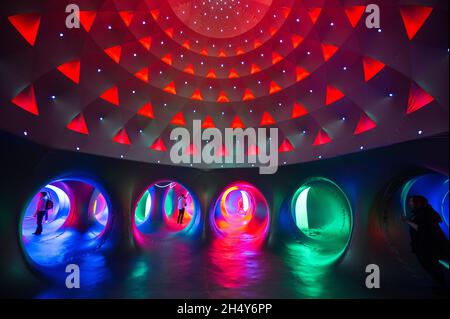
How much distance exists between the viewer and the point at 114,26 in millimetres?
9406

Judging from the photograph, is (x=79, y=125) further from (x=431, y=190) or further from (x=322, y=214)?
(x=322, y=214)

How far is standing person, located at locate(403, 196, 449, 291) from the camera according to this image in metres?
5.55

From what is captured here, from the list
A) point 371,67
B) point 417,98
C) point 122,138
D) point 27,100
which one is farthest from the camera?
point 122,138

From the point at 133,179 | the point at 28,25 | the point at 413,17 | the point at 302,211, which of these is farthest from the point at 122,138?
the point at 302,211

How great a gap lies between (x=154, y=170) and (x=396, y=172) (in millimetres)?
10528

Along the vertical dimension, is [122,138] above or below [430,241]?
above

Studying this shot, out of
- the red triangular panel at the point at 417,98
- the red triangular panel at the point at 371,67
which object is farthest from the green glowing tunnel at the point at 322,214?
the red triangular panel at the point at 417,98

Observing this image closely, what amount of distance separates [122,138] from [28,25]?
613 cm

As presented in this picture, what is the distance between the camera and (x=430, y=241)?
5.67 meters

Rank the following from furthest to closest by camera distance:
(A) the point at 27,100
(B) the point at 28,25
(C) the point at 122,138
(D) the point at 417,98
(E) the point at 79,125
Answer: (C) the point at 122,138
(E) the point at 79,125
(A) the point at 27,100
(D) the point at 417,98
(B) the point at 28,25
